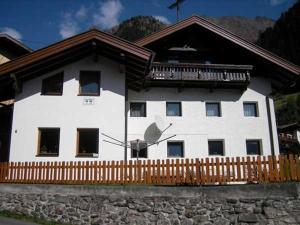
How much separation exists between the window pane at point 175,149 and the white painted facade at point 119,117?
0.35 meters

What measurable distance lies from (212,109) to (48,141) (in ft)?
31.2

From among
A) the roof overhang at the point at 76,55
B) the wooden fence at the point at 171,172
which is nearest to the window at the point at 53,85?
the roof overhang at the point at 76,55

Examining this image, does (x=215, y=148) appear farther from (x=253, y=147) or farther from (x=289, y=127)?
(x=289, y=127)

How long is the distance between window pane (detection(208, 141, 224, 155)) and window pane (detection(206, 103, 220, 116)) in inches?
67.3

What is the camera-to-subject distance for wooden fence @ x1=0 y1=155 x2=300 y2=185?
10.1 meters

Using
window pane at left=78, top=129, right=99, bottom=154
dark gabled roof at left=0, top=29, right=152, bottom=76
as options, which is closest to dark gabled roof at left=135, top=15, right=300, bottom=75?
dark gabled roof at left=0, top=29, right=152, bottom=76

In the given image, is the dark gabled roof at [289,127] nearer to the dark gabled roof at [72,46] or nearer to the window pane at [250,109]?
the window pane at [250,109]

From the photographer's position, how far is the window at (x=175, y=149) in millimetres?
18656

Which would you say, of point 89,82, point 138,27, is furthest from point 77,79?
point 138,27

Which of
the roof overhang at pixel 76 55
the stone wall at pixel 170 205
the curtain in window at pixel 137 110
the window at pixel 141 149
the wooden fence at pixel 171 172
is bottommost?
the stone wall at pixel 170 205

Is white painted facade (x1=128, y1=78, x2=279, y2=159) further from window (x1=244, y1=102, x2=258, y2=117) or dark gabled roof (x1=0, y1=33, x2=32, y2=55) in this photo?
dark gabled roof (x1=0, y1=33, x2=32, y2=55)

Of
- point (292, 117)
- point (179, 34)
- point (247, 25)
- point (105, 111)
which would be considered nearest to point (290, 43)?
point (292, 117)

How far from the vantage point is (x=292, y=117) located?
63.3 meters

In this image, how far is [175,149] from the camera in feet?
61.6
